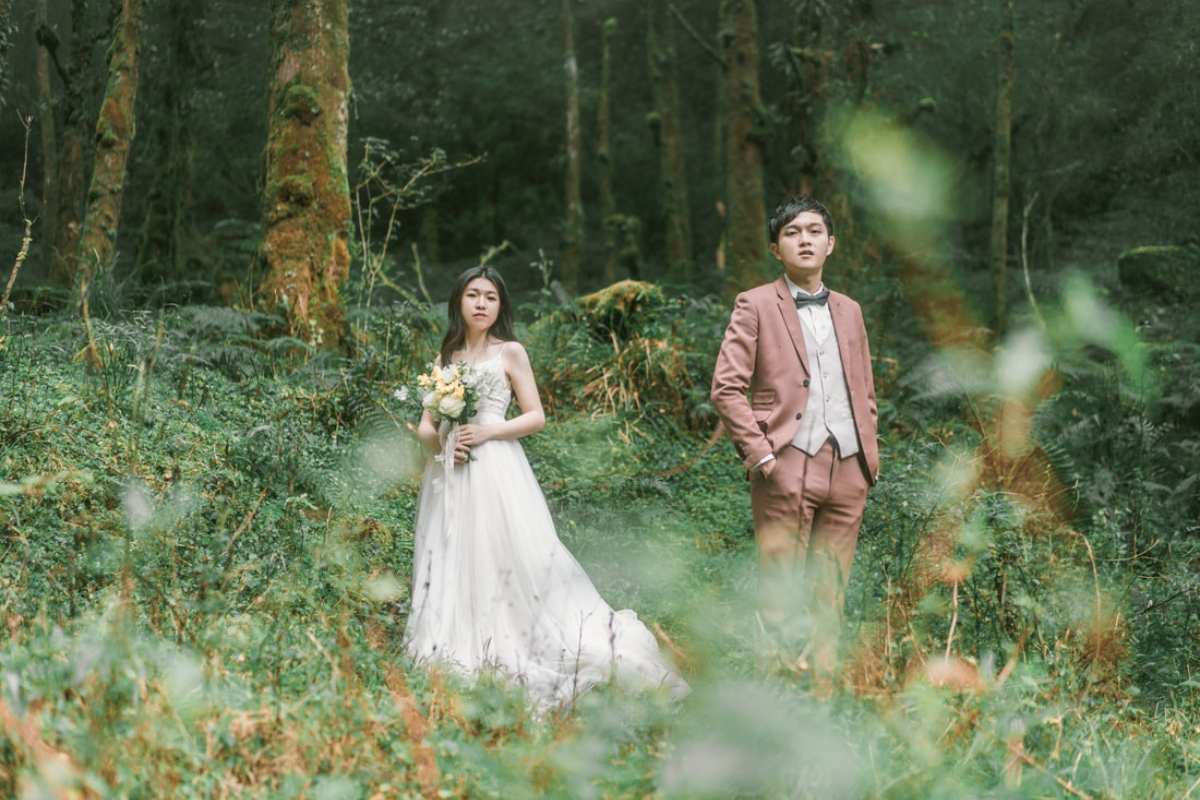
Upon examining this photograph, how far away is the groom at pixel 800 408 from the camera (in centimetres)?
444

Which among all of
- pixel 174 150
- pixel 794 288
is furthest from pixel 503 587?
pixel 174 150

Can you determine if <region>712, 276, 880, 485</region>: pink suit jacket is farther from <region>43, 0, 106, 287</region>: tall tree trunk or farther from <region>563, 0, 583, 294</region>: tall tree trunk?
<region>563, 0, 583, 294</region>: tall tree trunk

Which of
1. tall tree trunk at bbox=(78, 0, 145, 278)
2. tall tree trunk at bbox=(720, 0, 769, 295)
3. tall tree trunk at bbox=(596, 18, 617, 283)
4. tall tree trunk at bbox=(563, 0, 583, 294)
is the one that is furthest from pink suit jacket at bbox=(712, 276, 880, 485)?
tall tree trunk at bbox=(596, 18, 617, 283)

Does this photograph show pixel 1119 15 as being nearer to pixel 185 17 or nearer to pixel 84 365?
pixel 185 17

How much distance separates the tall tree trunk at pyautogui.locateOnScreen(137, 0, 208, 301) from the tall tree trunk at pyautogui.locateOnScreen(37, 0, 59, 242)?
1.68 metres

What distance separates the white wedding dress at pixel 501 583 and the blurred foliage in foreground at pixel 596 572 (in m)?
0.37

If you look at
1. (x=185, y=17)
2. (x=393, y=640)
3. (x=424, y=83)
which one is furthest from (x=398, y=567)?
(x=424, y=83)

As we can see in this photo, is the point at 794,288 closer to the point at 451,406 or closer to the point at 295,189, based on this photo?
the point at 451,406

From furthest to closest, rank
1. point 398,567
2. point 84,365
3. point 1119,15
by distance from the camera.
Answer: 1. point 1119,15
2. point 84,365
3. point 398,567

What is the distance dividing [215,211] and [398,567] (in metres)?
24.5

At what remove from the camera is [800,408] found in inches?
175

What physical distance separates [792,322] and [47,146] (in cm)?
1488

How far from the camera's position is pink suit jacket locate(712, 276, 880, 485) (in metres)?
4.43

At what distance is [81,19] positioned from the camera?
14320 mm
